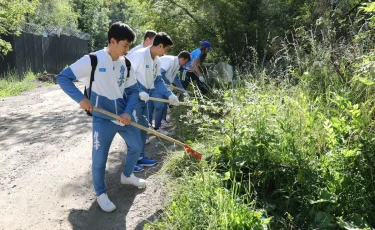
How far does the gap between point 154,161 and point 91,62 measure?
1.80 meters

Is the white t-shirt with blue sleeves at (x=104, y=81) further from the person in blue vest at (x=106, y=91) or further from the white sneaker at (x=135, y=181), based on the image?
the white sneaker at (x=135, y=181)

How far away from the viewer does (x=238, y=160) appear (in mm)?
3197

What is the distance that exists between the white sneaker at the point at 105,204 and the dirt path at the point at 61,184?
58mm

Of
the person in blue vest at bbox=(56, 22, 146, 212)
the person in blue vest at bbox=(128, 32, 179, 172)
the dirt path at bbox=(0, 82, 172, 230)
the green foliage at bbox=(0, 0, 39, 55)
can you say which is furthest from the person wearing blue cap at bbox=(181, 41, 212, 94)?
the green foliage at bbox=(0, 0, 39, 55)

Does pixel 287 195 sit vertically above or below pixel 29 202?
above

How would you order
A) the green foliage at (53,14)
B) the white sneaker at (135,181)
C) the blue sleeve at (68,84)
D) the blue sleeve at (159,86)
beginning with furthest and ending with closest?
1. the green foliage at (53,14)
2. the blue sleeve at (159,86)
3. the white sneaker at (135,181)
4. the blue sleeve at (68,84)

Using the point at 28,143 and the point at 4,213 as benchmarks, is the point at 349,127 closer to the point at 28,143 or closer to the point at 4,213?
the point at 4,213

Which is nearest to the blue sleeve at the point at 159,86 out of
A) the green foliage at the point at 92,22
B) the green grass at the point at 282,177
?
the green grass at the point at 282,177

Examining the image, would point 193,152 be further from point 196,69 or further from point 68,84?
point 196,69

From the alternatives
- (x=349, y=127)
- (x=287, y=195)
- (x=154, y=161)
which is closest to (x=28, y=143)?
(x=154, y=161)

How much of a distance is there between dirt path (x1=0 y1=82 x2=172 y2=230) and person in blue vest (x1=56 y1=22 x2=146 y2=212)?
25 cm

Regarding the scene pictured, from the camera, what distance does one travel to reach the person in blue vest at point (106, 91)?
10.9 feet

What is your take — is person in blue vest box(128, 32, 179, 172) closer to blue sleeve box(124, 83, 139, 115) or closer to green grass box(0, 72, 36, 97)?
blue sleeve box(124, 83, 139, 115)

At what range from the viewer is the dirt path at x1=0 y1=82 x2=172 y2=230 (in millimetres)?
3389
